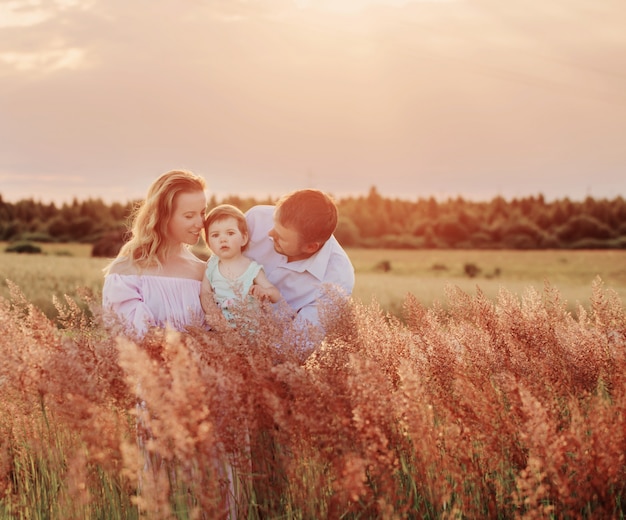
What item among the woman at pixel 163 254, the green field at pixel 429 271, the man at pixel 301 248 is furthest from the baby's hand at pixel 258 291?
the green field at pixel 429 271

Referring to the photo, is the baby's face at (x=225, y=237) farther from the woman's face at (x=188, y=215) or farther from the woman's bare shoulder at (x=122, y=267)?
the woman's bare shoulder at (x=122, y=267)

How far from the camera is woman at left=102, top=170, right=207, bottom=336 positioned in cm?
464

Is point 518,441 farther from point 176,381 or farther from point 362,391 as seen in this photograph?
point 176,381

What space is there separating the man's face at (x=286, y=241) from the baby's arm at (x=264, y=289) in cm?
22

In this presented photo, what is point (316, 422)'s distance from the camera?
8.32ft

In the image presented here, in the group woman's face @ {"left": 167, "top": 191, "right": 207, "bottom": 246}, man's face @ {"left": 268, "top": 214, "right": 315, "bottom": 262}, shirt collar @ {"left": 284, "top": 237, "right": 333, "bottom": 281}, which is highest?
woman's face @ {"left": 167, "top": 191, "right": 207, "bottom": 246}

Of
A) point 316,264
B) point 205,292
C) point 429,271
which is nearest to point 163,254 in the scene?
point 205,292

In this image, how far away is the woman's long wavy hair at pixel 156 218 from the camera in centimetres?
474

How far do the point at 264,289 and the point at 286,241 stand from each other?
0.36m

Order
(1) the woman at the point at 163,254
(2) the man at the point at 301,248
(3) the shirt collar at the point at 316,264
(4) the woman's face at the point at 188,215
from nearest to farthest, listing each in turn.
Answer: (2) the man at the point at 301,248
(1) the woman at the point at 163,254
(4) the woman's face at the point at 188,215
(3) the shirt collar at the point at 316,264

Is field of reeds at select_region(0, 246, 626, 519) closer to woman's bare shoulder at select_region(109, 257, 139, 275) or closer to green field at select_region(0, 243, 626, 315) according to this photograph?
woman's bare shoulder at select_region(109, 257, 139, 275)

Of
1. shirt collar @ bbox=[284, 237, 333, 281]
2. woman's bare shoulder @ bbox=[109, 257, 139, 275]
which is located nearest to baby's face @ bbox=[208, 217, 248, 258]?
shirt collar @ bbox=[284, 237, 333, 281]

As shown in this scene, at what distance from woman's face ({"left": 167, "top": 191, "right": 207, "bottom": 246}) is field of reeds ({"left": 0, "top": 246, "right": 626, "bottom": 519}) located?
1.17m

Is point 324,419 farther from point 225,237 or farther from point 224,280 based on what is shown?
point 225,237
